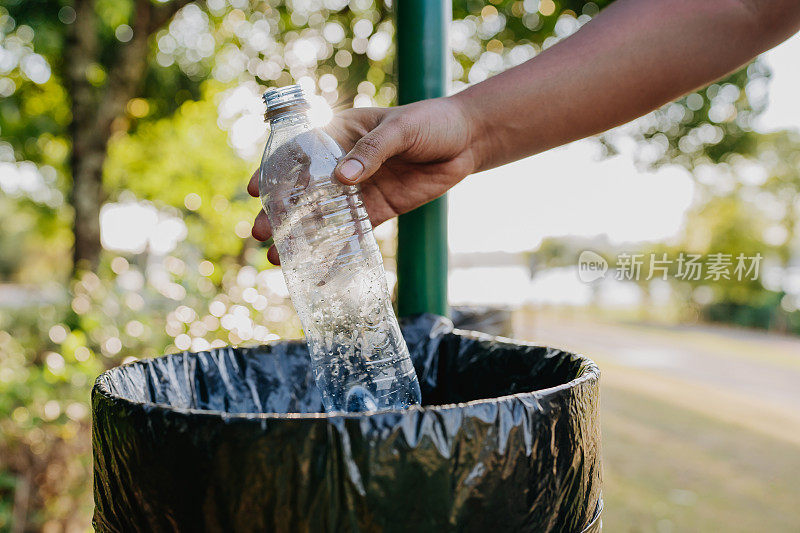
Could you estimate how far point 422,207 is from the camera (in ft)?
5.30

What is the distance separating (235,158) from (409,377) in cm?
1188

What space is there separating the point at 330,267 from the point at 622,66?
0.81m

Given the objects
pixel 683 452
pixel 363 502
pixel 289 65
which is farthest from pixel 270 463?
pixel 289 65

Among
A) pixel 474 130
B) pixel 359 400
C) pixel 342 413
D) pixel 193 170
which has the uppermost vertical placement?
pixel 193 170

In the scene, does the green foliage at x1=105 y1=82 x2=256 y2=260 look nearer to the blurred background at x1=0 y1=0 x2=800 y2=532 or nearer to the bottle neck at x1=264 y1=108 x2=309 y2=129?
the blurred background at x1=0 y1=0 x2=800 y2=532

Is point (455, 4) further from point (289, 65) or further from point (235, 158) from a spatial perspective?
point (235, 158)

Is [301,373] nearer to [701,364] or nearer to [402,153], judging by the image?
[402,153]

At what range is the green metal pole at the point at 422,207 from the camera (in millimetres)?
1582

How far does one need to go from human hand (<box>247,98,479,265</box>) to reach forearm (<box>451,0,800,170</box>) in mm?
59

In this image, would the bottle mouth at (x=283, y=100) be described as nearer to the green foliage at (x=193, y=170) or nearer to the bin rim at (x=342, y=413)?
the bin rim at (x=342, y=413)

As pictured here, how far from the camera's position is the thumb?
1.05m

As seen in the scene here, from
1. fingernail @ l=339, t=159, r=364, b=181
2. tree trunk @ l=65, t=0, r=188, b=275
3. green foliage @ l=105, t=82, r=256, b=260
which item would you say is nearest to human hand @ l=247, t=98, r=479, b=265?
fingernail @ l=339, t=159, r=364, b=181

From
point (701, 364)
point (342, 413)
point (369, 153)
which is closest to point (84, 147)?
point (369, 153)

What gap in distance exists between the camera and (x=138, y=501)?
870mm
